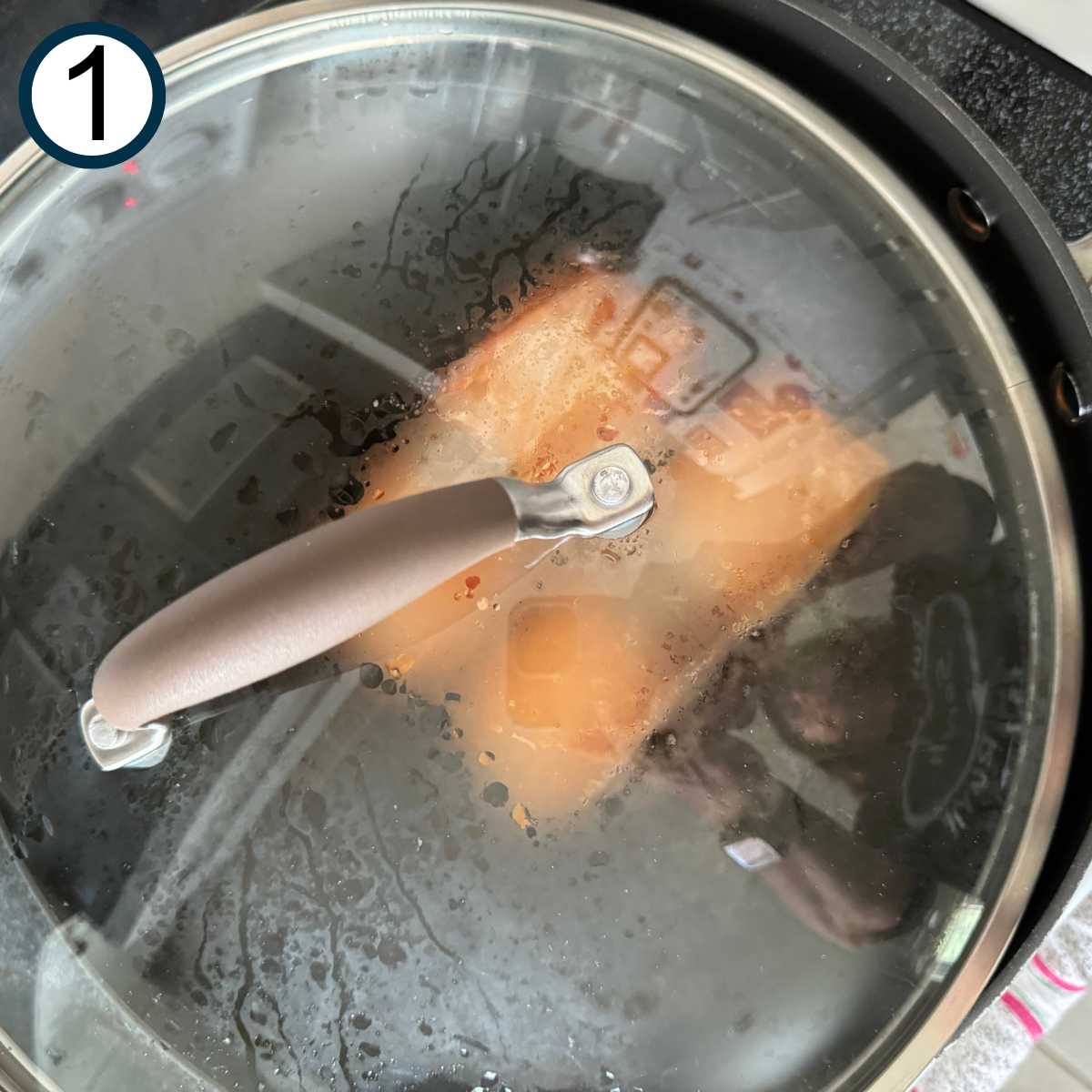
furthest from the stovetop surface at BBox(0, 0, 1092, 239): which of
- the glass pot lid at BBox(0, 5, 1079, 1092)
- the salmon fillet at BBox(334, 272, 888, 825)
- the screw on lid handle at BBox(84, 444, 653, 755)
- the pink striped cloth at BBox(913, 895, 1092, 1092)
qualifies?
the pink striped cloth at BBox(913, 895, 1092, 1092)

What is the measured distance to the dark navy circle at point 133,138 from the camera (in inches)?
23.2

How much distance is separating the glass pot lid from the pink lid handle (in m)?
0.09

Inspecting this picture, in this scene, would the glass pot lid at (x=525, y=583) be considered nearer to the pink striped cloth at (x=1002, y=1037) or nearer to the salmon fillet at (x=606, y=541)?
the salmon fillet at (x=606, y=541)

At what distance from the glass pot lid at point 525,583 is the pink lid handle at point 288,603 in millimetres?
86

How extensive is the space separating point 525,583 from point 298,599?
0.16 m

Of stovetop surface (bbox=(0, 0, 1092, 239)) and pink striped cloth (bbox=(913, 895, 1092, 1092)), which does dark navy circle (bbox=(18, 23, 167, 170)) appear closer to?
stovetop surface (bbox=(0, 0, 1092, 239))

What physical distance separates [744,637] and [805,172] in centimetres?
32

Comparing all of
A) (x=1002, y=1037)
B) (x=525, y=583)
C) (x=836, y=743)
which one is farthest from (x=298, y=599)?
(x=1002, y=1037)

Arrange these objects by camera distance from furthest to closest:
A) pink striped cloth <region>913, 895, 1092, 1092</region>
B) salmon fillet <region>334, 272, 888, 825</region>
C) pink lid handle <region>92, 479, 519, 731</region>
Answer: pink striped cloth <region>913, 895, 1092, 1092</region>, salmon fillet <region>334, 272, 888, 825</region>, pink lid handle <region>92, 479, 519, 731</region>

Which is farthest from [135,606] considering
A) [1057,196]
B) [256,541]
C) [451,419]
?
[1057,196]

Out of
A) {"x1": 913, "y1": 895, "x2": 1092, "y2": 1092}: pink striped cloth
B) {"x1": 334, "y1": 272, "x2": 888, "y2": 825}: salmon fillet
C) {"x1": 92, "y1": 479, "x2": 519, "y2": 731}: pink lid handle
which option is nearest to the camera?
{"x1": 92, "y1": 479, "x2": 519, "y2": 731}: pink lid handle

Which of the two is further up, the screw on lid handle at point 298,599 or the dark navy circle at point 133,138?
the dark navy circle at point 133,138

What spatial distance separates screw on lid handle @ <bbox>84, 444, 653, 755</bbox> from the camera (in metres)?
0.42

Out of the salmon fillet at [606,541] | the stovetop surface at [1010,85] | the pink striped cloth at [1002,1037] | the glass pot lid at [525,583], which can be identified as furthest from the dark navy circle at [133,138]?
the pink striped cloth at [1002,1037]
